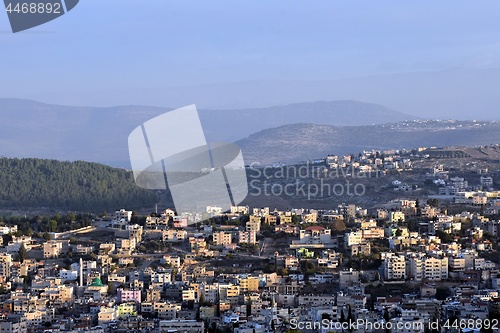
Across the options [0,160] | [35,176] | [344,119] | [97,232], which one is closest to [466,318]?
[97,232]

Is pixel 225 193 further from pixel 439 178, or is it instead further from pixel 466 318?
pixel 466 318

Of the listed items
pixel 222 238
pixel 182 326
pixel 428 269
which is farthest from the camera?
pixel 222 238

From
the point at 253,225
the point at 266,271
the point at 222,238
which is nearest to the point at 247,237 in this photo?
the point at 222,238

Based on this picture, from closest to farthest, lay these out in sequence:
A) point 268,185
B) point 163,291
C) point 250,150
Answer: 1. point 163,291
2. point 268,185
3. point 250,150

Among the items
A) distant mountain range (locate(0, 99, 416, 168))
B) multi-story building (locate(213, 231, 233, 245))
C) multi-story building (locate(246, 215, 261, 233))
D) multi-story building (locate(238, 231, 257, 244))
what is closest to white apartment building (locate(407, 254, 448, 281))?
multi-story building (locate(238, 231, 257, 244))

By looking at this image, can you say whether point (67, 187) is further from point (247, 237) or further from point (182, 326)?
point (182, 326)

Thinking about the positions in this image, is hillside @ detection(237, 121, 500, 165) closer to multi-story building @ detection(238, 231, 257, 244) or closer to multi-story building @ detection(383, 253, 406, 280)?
multi-story building @ detection(238, 231, 257, 244)
